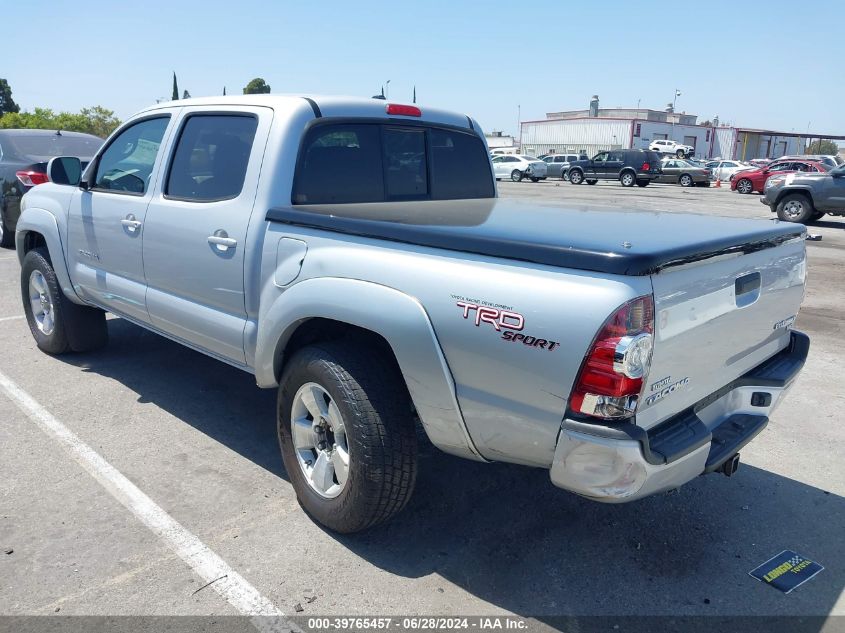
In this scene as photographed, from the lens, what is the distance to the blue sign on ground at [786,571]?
116 inches

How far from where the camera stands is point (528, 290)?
7.61 feet

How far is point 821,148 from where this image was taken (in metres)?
118

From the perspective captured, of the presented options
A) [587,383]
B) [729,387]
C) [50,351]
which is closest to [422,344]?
[587,383]

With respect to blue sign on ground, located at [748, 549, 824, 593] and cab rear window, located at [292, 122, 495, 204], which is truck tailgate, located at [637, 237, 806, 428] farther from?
cab rear window, located at [292, 122, 495, 204]

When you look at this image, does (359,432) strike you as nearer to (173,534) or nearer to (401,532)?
(401,532)

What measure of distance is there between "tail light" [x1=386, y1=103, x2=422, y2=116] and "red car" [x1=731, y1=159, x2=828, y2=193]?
2899 centimetres

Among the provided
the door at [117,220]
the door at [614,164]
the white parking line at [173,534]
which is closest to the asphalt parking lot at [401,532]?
the white parking line at [173,534]

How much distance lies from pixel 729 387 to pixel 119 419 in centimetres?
364

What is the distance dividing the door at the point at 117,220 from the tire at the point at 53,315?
0.43 meters

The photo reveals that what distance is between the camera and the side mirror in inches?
198


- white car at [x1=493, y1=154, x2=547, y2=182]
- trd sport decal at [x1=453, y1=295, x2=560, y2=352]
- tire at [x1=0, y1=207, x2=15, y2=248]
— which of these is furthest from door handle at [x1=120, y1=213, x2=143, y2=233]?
white car at [x1=493, y1=154, x2=547, y2=182]

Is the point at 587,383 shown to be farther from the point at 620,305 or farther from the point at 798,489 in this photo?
the point at 798,489

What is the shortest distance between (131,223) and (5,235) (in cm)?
772

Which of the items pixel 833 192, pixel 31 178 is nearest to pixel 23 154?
pixel 31 178
